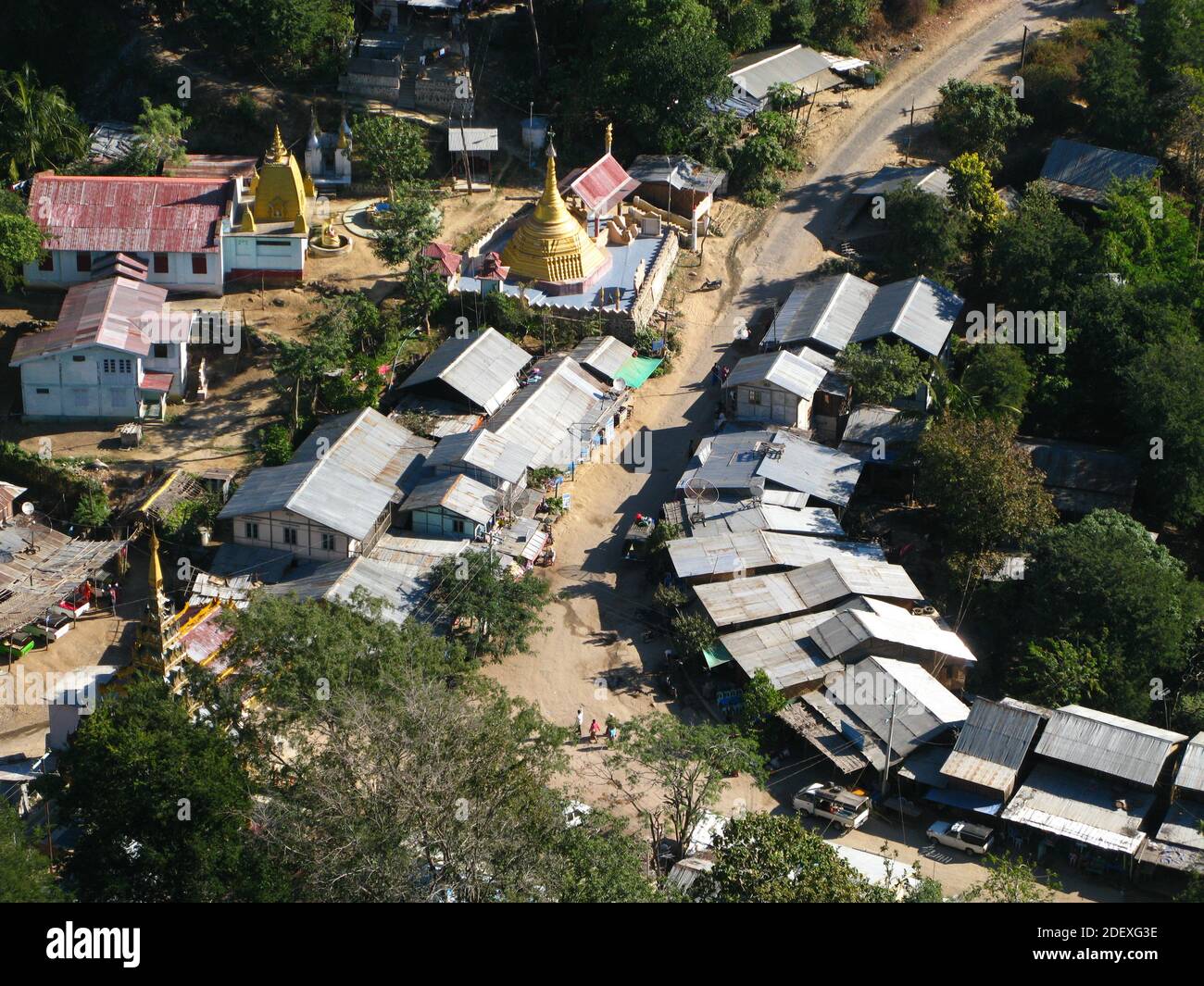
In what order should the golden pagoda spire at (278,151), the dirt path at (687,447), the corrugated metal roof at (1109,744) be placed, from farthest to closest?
the golden pagoda spire at (278,151), the dirt path at (687,447), the corrugated metal roof at (1109,744)

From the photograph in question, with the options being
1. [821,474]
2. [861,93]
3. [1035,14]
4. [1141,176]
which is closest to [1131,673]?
[821,474]

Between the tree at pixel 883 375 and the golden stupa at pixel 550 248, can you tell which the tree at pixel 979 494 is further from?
the golden stupa at pixel 550 248

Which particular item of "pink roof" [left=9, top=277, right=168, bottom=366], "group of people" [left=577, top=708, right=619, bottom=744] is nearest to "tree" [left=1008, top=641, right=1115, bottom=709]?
"group of people" [left=577, top=708, right=619, bottom=744]

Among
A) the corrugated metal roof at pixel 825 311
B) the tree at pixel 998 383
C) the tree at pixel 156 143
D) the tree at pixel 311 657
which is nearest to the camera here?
the tree at pixel 311 657

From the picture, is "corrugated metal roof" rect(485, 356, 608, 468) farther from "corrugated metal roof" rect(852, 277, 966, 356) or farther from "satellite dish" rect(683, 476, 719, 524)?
"corrugated metal roof" rect(852, 277, 966, 356)

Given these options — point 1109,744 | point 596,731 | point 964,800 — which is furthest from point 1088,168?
point 596,731

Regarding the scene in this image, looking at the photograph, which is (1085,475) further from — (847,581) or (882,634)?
(882,634)

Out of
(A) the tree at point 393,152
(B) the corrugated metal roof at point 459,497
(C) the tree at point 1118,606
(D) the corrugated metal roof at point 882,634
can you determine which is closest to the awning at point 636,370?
(B) the corrugated metal roof at point 459,497
